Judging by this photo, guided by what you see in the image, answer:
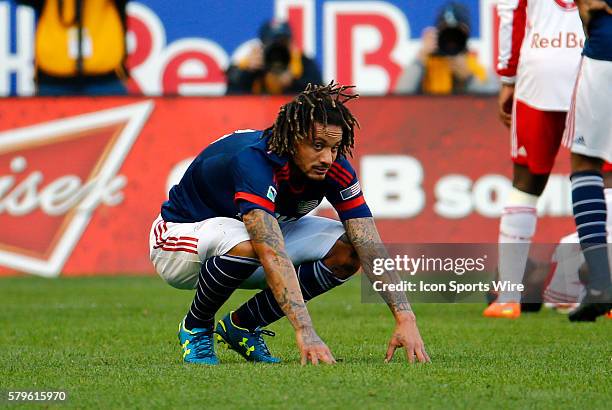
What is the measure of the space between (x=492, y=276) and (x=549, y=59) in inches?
64.0

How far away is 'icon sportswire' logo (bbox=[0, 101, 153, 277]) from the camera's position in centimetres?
1206

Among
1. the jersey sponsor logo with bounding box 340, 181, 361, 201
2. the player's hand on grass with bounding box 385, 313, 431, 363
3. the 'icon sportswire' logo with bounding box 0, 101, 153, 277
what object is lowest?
the 'icon sportswire' logo with bounding box 0, 101, 153, 277

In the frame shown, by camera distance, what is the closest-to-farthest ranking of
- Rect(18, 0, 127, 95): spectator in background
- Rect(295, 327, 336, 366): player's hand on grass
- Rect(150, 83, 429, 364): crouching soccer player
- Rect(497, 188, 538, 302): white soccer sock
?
Rect(295, 327, 336, 366): player's hand on grass
Rect(150, 83, 429, 364): crouching soccer player
Rect(497, 188, 538, 302): white soccer sock
Rect(18, 0, 127, 95): spectator in background

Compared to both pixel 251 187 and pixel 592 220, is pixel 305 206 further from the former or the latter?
pixel 592 220

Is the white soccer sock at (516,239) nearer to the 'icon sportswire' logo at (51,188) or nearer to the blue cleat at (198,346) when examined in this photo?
the blue cleat at (198,346)

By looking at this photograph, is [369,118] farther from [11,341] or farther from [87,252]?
[11,341]

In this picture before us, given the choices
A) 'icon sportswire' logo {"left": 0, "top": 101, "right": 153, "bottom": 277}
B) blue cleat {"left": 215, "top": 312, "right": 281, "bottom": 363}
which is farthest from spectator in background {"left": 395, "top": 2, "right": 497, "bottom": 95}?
blue cleat {"left": 215, "top": 312, "right": 281, "bottom": 363}

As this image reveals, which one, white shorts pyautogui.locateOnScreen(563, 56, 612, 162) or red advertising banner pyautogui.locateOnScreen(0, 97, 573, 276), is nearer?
white shorts pyautogui.locateOnScreen(563, 56, 612, 162)

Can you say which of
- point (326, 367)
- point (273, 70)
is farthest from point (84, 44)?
point (326, 367)

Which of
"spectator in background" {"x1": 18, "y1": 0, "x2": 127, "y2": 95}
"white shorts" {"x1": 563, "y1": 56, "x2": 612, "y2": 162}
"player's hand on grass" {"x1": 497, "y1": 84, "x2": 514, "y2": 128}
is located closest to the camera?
"white shorts" {"x1": 563, "y1": 56, "x2": 612, "y2": 162}

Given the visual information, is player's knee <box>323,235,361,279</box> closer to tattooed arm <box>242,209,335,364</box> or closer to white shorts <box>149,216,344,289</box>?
white shorts <box>149,216,344,289</box>

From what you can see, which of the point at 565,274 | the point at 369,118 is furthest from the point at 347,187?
the point at 369,118

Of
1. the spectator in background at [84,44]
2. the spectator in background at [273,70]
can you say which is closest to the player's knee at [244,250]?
the spectator in background at [273,70]

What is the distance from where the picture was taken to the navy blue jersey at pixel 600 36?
7395mm
